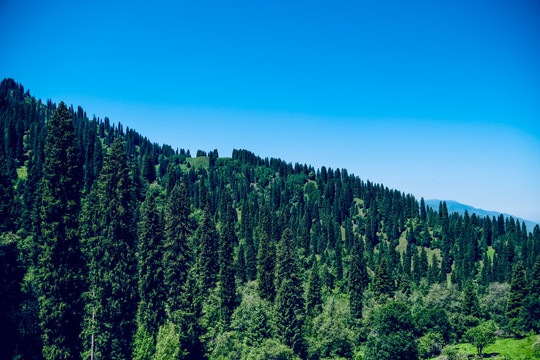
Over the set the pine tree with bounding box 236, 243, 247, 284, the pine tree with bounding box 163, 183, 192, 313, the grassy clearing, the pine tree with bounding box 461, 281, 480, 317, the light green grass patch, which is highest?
the light green grass patch

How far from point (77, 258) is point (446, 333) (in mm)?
74396

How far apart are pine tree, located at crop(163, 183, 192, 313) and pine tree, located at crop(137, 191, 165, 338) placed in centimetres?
406

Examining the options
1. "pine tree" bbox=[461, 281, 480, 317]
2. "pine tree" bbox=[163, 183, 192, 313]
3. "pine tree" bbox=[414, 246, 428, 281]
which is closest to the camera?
"pine tree" bbox=[163, 183, 192, 313]

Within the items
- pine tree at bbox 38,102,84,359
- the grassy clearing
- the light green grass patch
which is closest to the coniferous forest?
pine tree at bbox 38,102,84,359

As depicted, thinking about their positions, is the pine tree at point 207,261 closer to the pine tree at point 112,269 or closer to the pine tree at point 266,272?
the pine tree at point 266,272

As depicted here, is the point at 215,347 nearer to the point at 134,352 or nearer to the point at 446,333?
the point at 134,352

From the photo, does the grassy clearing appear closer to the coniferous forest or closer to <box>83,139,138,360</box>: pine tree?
the coniferous forest

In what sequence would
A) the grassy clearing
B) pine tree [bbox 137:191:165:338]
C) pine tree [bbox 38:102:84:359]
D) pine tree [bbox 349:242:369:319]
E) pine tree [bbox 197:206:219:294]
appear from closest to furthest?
1. pine tree [bbox 38:102:84:359]
2. pine tree [bbox 137:191:165:338]
3. the grassy clearing
4. pine tree [bbox 197:206:219:294]
5. pine tree [bbox 349:242:369:319]

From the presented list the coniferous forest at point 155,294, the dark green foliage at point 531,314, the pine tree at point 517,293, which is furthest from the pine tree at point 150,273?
the pine tree at point 517,293

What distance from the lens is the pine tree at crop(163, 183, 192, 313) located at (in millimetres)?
50000

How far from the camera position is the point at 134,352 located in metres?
34.6

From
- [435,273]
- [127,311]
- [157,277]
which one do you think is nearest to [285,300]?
[157,277]

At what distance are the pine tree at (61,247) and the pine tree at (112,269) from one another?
369cm

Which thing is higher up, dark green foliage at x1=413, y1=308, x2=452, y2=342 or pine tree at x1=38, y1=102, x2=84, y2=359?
pine tree at x1=38, y1=102, x2=84, y2=359
